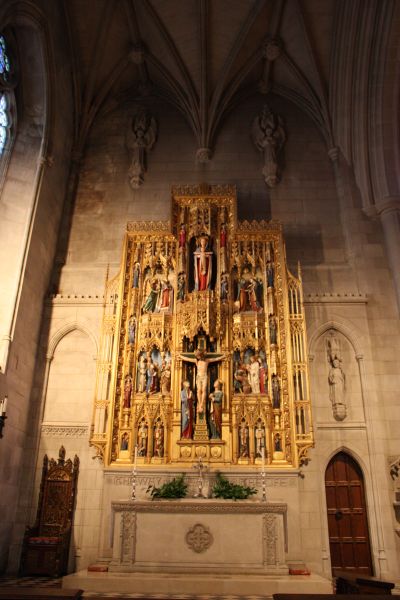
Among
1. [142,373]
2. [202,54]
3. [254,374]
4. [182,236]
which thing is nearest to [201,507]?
[254,374]

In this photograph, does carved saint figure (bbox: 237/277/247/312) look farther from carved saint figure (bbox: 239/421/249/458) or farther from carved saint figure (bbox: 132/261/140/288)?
carved saint figure (bbox: 239/421/249/458)

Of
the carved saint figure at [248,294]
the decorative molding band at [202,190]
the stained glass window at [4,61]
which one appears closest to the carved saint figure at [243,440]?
the carved saint figure at [248,294]

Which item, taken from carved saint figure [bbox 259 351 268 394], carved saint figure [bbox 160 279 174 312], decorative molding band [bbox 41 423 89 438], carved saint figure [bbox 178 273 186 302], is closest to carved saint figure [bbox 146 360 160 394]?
carved saint figure [bbox 160 279 174 312]

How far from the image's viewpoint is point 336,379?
12164mm

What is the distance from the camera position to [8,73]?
1301 centimetres

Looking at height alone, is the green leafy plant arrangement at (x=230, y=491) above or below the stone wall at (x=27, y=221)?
below

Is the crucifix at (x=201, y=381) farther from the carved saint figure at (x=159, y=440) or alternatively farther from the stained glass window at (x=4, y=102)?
the stained glass window at (x=4, y=102)

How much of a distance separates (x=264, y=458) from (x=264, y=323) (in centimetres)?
304

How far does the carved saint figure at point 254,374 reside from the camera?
11414 mm

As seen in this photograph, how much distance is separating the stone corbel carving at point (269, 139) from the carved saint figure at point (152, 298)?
16.2 ft

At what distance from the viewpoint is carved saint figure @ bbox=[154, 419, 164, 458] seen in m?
10.9

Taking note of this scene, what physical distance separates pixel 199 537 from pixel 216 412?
10.1 ft

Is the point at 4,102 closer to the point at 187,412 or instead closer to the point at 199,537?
the point at 187,412

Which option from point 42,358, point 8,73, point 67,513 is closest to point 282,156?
point 8,73
